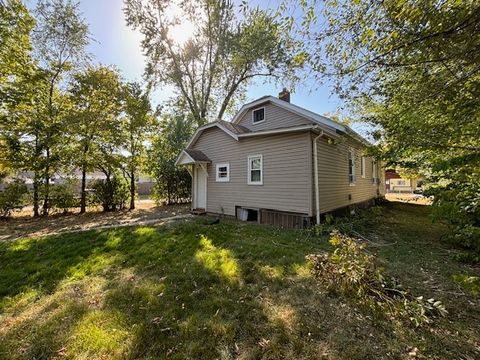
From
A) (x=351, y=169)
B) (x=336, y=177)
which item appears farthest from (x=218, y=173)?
(x=351, y=169)

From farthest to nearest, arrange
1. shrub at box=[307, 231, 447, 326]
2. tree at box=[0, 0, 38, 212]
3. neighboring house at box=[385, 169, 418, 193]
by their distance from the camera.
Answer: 1. neighboring house at box=[385, 169, 418, 193]
2. tree at box=[0, 0, 38, 212]
3. shrub at box=[307, 231, 447, 326]

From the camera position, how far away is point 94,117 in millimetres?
11320

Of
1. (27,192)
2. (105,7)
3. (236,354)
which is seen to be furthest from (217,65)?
(236,354)

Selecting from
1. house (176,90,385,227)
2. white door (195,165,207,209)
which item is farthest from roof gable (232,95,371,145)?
white door (195,165,207,209)

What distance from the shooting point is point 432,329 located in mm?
2605

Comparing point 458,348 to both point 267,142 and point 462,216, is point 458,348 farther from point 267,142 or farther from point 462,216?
point 267,142

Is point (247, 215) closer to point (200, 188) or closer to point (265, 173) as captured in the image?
point (265, 173)

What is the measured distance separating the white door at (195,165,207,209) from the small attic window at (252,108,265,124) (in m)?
3.71

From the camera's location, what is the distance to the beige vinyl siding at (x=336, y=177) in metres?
7.91

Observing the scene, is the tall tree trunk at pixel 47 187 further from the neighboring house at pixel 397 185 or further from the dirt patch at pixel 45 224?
the neighboring house at pixel 397 185

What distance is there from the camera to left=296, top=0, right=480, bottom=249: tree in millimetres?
2549

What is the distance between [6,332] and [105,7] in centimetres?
840

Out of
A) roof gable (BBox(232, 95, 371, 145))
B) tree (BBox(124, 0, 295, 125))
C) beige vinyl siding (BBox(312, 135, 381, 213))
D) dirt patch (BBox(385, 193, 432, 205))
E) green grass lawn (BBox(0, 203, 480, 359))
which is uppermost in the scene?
tree (BBox(124, 0, 295, 125))

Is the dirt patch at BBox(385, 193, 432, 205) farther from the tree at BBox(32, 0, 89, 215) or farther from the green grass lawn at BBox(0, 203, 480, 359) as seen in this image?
the tree at BBox(32, 0, 89, 215)
